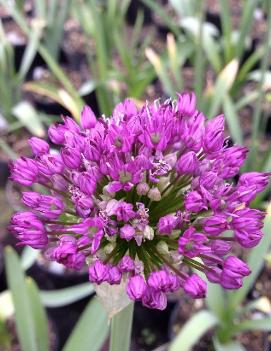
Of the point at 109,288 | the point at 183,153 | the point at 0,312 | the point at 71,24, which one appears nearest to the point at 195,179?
the point at 183,153

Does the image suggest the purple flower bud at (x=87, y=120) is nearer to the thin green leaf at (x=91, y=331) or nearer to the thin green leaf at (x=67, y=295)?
the thin green leaf at (x=91, y=331)

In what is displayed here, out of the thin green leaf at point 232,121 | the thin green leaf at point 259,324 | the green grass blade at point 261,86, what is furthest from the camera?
the thin green leaf at point 232,121

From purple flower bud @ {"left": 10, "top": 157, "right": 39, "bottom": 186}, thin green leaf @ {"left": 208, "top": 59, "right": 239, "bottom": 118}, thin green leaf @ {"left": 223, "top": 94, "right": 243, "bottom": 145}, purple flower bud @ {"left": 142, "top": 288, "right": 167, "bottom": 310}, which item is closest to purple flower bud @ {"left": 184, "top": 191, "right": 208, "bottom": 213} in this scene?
purple flower bud @ {"left": 142, "top": 288, "right": 167, "bottom": 310}

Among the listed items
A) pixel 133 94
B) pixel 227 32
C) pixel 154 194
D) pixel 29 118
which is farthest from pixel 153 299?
pixel 227 32

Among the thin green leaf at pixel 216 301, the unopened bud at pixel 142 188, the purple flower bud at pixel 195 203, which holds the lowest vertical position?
the thin green leaf at pixel 216 301

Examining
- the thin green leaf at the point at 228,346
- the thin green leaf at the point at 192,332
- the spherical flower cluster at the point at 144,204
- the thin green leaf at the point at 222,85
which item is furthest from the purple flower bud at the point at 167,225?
the thin green leaf at the point at 222,85

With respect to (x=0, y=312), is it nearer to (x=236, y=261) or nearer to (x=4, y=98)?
(x=236, y=261)

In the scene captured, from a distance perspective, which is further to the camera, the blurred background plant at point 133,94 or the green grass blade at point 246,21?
the green grass blade at point 246,21
